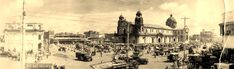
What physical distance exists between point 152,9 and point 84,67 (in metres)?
0.26

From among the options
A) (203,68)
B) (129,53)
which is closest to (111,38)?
(129,53)

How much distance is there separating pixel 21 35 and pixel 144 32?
36cm

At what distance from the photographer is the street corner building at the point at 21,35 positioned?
4.71 feet

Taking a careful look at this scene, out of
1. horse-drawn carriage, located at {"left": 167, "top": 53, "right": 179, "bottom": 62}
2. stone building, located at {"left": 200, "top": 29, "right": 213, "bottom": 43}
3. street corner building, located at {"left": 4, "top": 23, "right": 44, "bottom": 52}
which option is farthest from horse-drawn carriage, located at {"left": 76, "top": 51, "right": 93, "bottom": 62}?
stone building, located at {"left": 200, "top": 29, "right": 213, "bottom": 43}

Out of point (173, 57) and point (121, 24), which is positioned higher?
point (121, 24)

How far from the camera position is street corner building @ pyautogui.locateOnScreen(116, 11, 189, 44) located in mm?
1482

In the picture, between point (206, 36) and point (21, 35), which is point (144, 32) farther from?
point (21, 35)

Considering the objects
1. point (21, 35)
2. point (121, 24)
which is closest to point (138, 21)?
point (121, 24)

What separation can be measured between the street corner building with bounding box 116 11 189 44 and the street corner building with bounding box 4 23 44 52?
228mm

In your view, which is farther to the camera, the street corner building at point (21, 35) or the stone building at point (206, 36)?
the stone building at point (206, 36)

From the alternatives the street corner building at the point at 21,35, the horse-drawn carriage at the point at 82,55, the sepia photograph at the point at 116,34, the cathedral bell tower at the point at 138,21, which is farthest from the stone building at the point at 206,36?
the street corner building at the point at 21,35

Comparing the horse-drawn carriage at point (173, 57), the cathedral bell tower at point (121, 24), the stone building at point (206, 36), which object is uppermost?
the cathedral bell tower at point (121, 24)

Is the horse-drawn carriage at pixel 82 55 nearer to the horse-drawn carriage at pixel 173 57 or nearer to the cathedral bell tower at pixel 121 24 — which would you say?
the cathedral bell tower at pixel 121 24

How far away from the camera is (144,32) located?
1.51m
